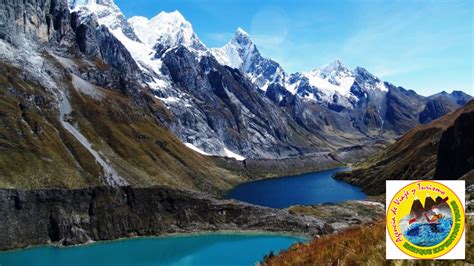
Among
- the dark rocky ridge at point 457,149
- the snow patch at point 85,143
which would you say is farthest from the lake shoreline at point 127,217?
the dark rocky ridge at point 457,149

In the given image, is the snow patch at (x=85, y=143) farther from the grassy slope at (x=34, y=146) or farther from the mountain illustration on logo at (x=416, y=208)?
the mountain illustration on logo at (x=416, y=208)

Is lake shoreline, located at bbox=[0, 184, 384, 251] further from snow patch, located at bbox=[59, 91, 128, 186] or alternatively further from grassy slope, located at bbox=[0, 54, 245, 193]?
snow patch, located at bbox=[59, 91, 128, 186]

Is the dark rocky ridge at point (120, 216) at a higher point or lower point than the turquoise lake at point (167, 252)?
higher

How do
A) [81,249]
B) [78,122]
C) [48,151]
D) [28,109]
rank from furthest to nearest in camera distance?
[78,122], [28,109], [48,151], [81,249]

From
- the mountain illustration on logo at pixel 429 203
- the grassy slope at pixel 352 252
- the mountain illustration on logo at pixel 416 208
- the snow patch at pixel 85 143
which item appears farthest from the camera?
the snow patch at pixel 85 143

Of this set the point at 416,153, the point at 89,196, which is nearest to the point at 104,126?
the point at 89,196

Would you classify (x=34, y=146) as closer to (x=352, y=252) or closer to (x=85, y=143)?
(x=85, y=143)

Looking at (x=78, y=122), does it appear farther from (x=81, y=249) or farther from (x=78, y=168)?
(x=81, y=249)
